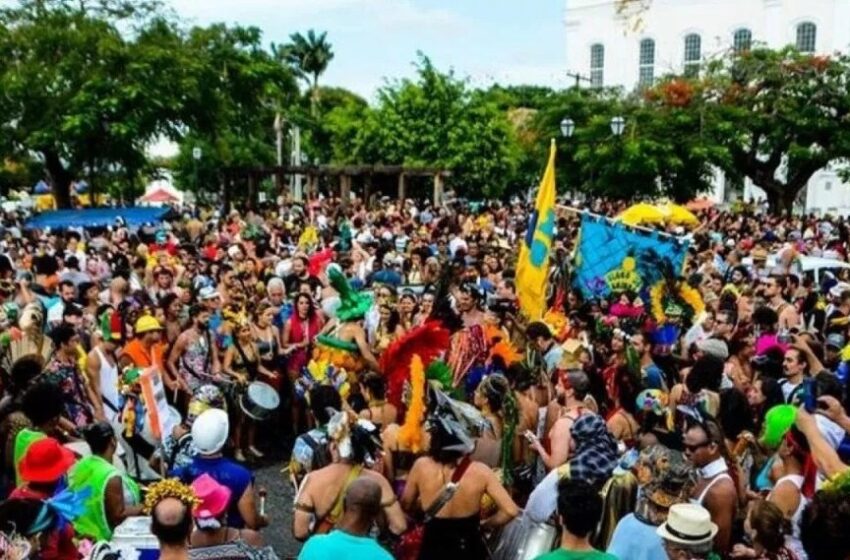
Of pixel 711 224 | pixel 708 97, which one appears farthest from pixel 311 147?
pixel 711 224

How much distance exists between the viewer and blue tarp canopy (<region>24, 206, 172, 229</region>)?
75.5ft

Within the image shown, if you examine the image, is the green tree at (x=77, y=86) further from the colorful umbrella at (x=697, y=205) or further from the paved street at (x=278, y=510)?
the colorful umbrella at (x=697, y=205)

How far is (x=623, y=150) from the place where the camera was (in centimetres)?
3450

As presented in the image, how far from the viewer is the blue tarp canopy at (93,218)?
23000 mm

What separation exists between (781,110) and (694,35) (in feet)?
93.5

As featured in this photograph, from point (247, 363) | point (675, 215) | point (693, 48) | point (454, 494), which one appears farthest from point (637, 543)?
point (693, 48)

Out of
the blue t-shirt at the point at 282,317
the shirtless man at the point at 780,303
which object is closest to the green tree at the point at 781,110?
the shirtless man at the point at 780,303

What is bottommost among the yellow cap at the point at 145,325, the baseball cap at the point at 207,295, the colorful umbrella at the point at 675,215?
the yellow cap at the point at 145,325

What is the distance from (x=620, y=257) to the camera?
13.2 m

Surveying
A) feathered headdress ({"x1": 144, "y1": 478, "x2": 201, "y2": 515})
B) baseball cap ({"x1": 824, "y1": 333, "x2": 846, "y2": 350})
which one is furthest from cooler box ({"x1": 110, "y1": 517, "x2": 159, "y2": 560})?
baseball cap ({"x1": 824, "y1": 333, "x2": 846, "y2": 350})

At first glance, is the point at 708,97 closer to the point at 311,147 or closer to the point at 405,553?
the point at 311,147

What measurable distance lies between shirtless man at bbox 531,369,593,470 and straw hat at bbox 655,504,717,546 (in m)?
1.84

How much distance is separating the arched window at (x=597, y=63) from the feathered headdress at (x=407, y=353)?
6210 cm

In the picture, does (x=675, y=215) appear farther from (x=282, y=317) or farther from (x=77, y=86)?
(x=77, y=86)
